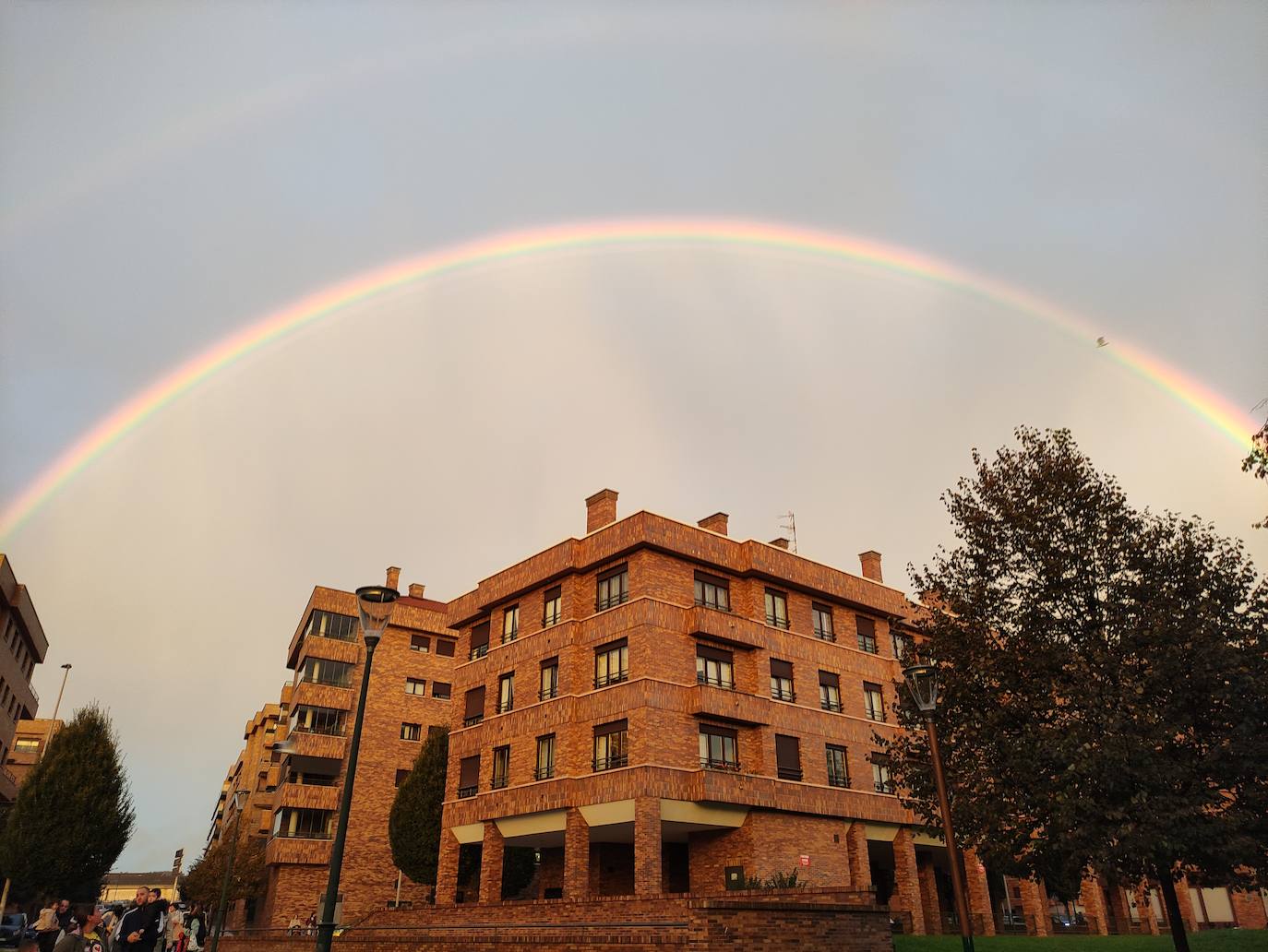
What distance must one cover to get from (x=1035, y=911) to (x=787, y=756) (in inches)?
611

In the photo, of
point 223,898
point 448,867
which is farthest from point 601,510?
point 223,898

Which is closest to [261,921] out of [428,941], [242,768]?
[428,941]

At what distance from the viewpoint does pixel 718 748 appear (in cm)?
3184

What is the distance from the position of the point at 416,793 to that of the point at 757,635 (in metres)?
18.5

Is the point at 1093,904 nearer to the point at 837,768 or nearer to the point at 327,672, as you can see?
the point at 837,768

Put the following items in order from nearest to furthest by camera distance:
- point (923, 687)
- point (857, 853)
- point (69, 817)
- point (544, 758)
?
point (923, 687), point (544, 758), point (857, 853), point (69, 817)

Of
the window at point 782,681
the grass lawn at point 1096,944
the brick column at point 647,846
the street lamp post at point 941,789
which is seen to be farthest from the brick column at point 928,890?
the street lamp post at point 941,789

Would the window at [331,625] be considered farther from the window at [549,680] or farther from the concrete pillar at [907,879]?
the concrete pillar at [907,879]

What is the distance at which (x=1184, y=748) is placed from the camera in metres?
18.4

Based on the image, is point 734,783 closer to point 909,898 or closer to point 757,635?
point 757,635

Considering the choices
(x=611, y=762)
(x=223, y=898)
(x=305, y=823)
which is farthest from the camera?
(x=305, y=823)

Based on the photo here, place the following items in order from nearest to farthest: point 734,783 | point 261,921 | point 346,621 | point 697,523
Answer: point 734,783
point 697,523
point 261,921
point 346,621

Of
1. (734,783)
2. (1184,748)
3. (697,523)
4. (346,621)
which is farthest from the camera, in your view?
(346,621)

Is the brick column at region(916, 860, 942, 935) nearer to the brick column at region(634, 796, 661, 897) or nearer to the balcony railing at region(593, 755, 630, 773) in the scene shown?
the brick column at region(634, 796, 661, 897)
